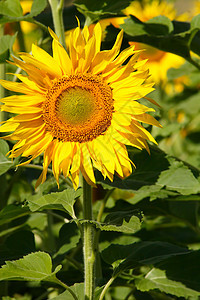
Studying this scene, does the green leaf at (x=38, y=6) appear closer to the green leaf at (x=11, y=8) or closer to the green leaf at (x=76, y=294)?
the green leaf at (x=11, y=8)

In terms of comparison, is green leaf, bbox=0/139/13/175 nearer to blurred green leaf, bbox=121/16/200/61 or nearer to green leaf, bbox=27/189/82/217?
green leaf, bbox=27/189/82/217

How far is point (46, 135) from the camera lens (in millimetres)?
1136

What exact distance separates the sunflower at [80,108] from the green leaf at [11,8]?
0.27 m

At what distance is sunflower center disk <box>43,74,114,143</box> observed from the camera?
1.13m

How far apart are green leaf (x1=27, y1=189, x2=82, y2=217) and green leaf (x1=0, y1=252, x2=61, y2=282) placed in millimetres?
104

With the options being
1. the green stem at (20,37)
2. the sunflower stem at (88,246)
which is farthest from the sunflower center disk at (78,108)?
the green stem at (20,37)

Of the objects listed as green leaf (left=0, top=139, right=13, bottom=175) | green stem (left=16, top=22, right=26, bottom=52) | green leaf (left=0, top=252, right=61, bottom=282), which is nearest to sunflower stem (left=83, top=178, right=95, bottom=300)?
green leaf (left=0, top=252, right=61, bottom=282)

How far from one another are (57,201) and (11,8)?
1.78 ft

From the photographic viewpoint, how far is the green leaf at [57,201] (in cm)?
108

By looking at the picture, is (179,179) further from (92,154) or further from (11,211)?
(11,211)

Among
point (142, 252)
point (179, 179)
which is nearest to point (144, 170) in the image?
point (179, 179)

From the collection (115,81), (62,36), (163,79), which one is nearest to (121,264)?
(115,81)

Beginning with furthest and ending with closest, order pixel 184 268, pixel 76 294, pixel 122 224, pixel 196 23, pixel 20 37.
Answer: pixel 20 37
pixel 196 23
pixel 184 268
pixel 76 294
pixel 122 224

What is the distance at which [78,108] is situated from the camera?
1.15 m
